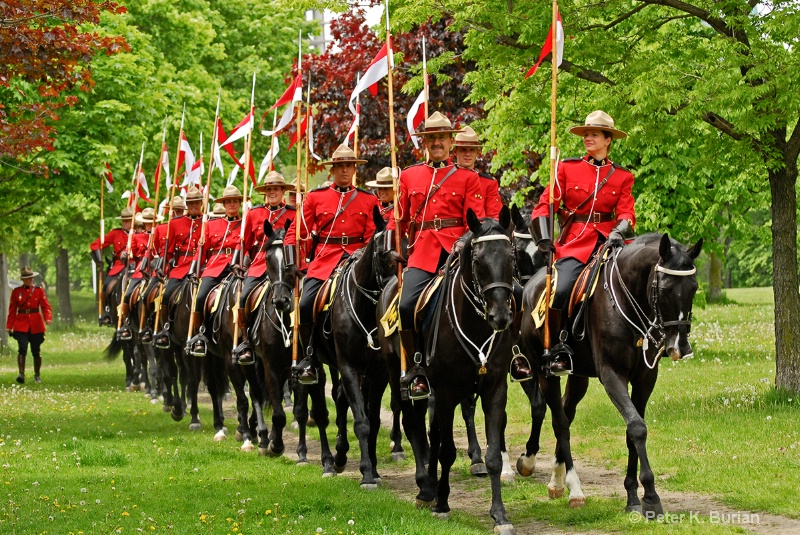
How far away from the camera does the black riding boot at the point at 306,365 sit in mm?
13148

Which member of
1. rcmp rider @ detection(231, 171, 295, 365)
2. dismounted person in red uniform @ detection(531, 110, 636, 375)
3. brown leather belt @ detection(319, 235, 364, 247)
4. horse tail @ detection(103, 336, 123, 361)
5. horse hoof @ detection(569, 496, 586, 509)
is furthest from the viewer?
horse tail @ detection(103, 336, 123, 361)

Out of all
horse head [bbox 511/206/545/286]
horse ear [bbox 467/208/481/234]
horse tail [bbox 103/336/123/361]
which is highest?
horse ear [bbox 467/208/481/234]

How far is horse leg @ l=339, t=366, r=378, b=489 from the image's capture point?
12.0 m

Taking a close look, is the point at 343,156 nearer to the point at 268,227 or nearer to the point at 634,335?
the point at 268,227

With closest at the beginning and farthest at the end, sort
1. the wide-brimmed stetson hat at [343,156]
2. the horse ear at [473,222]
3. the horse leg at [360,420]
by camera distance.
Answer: the horse ear at [473,222] < the horse leg at [360,420] < the wide-brimmed stetson hat at [343,156]

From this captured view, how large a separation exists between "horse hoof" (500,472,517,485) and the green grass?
15 centimetres

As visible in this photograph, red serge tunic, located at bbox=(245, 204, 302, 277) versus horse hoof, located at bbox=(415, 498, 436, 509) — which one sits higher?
red serge tunic, located at bbox=(245, 204, 302, 277)

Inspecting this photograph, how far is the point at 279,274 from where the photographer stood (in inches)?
538

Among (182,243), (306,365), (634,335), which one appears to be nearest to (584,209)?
(634,335)

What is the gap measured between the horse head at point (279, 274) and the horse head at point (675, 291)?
4.95m

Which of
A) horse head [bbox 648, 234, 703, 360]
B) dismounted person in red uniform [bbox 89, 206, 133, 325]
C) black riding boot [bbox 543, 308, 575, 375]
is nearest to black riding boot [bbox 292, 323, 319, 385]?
black riding boot [bbox 543, 308, 575, 375]

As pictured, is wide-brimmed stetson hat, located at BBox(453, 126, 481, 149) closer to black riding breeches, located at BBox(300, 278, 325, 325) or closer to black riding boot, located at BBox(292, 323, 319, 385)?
black riding breeches, located at BBox(300, 278, 325, 325)

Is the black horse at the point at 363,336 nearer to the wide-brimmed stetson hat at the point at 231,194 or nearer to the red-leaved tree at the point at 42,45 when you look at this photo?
the red-leaved tree at the point at 42,45

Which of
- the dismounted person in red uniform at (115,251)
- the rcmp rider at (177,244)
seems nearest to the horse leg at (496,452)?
the rcmp rider at (177,244)
